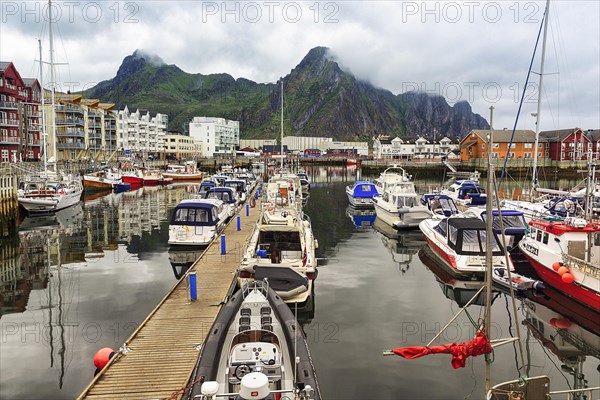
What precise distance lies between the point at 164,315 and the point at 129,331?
78.0 inches

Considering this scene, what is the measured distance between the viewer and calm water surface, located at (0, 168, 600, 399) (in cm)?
1273

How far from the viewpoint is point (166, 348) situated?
12430 millimetres

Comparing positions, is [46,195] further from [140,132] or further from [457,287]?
[140,132]

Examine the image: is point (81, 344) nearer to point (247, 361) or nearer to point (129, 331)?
point (129, 331)

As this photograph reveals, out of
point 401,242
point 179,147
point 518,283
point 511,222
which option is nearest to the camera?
point 518,283

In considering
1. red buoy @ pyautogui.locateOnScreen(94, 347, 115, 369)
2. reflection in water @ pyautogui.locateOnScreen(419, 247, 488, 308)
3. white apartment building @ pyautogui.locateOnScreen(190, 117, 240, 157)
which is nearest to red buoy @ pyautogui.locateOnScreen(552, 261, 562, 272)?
reflection in water @ pyautogui.locateOnScreen(419, 247, 488, 308)

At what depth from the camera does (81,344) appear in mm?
14844

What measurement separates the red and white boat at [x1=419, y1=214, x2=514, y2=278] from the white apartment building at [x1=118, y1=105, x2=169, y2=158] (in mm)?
97802

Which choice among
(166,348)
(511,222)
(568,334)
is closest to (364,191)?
(511,222)

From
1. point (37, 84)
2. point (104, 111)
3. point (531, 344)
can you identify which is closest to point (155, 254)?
point (531, 344)

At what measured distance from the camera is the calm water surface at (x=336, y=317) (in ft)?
41.8

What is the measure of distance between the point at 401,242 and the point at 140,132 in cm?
11205

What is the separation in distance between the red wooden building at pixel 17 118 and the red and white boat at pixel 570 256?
7248 centimetres

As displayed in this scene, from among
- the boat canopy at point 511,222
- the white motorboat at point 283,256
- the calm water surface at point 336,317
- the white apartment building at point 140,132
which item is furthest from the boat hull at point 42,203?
the white apartment building at point 140,132
